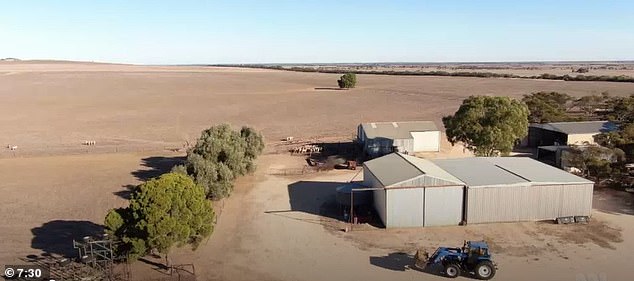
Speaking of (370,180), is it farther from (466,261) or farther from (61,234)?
(61,234)

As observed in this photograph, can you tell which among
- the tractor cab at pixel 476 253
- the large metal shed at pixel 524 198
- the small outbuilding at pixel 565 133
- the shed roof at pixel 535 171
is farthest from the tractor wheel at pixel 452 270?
the small outbuilding at pixel 565 133

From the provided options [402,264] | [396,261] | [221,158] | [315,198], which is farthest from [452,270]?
[221,158]

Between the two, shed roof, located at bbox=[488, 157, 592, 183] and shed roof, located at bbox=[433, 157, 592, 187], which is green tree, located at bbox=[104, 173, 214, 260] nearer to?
shed roof, located at bbox=[433, 157, 592, 187]

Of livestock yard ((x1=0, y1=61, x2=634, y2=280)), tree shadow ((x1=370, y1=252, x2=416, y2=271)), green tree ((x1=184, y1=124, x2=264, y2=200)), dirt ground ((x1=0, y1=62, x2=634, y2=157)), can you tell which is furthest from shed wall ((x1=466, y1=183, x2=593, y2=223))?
dirt ground ((x1=0, y1=62, x2=634, y2=157))

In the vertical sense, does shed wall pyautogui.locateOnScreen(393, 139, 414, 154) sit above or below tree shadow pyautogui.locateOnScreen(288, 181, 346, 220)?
above

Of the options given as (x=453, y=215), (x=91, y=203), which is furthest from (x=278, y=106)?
(x=453, y=215)

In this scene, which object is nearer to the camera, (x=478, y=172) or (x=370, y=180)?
(x=478, y=172)

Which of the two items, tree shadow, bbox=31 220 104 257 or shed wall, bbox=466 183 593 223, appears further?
shed wall, bbox=466 183 593 223
